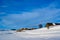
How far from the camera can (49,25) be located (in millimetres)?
15086

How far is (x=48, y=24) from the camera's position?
15.4 m

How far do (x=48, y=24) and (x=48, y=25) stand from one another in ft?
1.09

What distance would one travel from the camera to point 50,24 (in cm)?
1536

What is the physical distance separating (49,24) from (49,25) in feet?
1.09

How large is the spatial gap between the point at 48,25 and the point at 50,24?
39 cm

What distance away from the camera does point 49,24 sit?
50.5 feet

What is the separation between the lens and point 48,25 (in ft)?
49.5

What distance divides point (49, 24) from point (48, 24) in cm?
11

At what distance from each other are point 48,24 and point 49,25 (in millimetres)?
335

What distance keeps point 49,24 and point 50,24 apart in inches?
4.5
